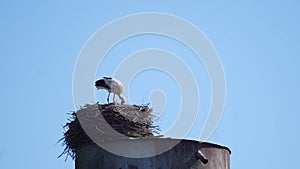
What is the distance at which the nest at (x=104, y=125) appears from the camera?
44.9 ft

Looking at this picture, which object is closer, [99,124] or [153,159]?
[153,159]

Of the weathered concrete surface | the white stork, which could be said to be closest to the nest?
the weathered concrete surface

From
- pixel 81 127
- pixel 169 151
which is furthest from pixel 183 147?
pixel 81 127

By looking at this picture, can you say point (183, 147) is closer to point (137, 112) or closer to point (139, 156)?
point (139, 156)

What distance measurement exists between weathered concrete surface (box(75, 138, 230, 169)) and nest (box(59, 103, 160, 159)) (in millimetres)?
409

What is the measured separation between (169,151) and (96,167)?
4.49 ft

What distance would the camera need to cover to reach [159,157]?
1281cm

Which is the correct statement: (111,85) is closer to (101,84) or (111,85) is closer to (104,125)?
(101,84)

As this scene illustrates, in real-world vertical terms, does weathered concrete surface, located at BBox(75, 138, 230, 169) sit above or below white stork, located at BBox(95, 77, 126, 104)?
below

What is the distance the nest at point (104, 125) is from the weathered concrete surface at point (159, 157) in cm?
41

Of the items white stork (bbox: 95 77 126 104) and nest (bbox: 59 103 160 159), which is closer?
nest (bbox: 59 103 160 159)

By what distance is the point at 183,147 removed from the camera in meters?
13.0

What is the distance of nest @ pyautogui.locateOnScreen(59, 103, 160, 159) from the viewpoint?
13695 millimetres

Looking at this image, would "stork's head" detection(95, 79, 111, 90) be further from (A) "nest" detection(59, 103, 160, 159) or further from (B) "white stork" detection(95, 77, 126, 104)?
(A) "nest" detection(59, 103, 160, 159)
